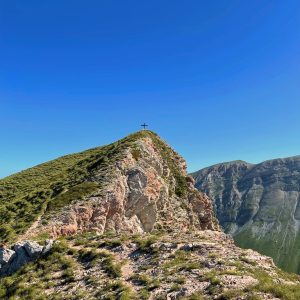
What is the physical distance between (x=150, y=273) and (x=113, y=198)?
23442mm

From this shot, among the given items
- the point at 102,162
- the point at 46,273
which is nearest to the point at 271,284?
the point at 46,273

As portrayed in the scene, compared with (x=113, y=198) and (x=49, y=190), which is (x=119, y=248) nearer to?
(x=113, y=198)

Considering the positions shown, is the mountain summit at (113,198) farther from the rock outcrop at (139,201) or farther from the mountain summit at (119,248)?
the mountain summit at (119,248)

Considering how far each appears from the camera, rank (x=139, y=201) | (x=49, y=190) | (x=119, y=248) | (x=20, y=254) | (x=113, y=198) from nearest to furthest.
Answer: (x=119, y=248)
(x=20, y=254)
(x=113, y=198)
(x=49, y=190)
(x=139, y=201)

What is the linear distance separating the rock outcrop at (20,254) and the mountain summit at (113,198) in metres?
4.81

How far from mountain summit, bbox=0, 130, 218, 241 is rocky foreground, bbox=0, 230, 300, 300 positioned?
9039 millimetres

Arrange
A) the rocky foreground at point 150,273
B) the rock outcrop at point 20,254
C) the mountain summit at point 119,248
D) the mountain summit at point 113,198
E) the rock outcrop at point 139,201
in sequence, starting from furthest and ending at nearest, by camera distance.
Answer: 1. the rock outcrop at point 139,201
2. the mountain summit at point 113,198
3. the rock outcrop at point 20,254
4. the mountain summit at point 119,248
5. the rocky foreground at point 150,273

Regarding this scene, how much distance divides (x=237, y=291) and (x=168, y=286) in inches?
188

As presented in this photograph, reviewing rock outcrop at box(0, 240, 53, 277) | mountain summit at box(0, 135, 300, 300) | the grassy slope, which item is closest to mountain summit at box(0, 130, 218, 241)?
the grassy slope

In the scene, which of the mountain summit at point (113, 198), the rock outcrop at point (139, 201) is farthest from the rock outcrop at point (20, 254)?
the rock outcrop at point (139, 201)

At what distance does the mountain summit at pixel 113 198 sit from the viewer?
4203cm

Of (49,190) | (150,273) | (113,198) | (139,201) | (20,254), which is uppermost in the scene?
(49,190)

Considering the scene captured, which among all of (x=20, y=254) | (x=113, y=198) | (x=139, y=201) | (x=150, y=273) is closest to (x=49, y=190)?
(x=113, y=198)

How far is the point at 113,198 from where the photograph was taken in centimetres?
4762
